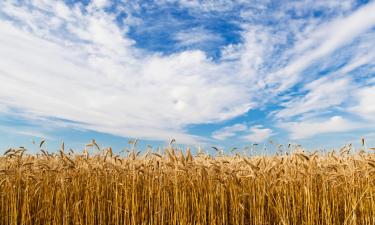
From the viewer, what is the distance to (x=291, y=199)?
5.55 m

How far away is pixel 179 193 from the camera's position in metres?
5.09

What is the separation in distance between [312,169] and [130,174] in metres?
2.99

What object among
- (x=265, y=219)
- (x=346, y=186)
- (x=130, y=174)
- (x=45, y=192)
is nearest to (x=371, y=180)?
(x=346, y=186)

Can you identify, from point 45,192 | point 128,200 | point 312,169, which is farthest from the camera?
point 312,169

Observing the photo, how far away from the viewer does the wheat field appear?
16.7 feet

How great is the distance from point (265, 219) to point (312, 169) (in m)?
1.29

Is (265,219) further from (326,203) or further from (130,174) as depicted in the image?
(130,174)

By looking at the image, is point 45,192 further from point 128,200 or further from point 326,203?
point 326,203

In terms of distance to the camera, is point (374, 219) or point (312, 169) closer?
point (374, 219)

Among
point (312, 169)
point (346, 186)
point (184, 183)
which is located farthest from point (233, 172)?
point (346, 186)

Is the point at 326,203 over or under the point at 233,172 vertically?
under

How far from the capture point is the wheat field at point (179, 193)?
16.7ft

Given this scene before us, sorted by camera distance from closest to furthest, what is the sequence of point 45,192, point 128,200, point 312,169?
point 128,200, point 45,192, point 312,169

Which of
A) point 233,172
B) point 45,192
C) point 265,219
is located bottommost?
point 265,219
